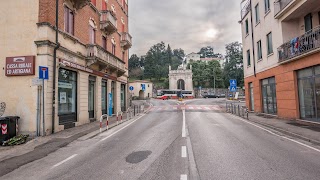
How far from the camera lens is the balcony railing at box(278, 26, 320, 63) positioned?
11.8 metres

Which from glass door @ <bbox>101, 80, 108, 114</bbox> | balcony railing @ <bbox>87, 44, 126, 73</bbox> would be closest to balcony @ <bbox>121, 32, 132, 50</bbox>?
balcony railing @ <bbox>87, 44, 126, 73</bbox>

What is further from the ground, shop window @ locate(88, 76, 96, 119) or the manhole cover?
shop window @ locate(88, 76, 96, 119)

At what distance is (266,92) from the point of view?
61.7ft

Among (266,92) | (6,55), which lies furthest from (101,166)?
(266,92)

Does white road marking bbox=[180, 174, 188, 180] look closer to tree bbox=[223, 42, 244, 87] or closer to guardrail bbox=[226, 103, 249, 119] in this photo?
guardrail bbox=[226, 103, 249, 119]

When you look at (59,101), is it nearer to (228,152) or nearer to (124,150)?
(124,150)

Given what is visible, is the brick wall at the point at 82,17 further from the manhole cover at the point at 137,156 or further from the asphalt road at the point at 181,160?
the manhole cover at the point at 137,156

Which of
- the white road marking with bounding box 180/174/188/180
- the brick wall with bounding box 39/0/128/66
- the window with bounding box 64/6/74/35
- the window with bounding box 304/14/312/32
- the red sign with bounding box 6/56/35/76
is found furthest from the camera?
the window with bounding box 304/14/312/32

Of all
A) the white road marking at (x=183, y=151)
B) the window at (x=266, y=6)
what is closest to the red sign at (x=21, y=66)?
the white road marking at (x=183, y=151)

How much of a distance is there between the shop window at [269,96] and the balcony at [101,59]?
1425cm

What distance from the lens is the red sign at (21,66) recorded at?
1100 cm

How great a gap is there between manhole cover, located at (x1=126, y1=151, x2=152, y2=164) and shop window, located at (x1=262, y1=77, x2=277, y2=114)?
1423cm

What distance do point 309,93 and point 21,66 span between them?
1680 centimetres

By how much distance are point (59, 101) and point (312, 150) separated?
1270 centimetres
